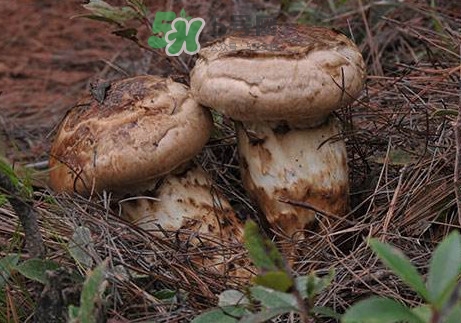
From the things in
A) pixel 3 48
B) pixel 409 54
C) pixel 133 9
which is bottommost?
pixel 3 48

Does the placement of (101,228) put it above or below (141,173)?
below

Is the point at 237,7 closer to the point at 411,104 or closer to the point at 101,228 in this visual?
the point at 411,104

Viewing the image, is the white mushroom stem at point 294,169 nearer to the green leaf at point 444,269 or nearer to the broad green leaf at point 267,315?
the broad green leaf at point 267,315

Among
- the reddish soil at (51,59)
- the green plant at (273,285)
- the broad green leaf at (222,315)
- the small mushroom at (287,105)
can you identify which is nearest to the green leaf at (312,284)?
the green plant at (273,285)

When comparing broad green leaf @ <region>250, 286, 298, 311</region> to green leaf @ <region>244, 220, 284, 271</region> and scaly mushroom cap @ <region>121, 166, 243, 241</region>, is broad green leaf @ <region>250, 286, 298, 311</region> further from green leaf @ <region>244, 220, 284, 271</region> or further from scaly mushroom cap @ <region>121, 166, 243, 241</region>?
scaly mushroom cap @ <region>121, 166, 243, 241</region>

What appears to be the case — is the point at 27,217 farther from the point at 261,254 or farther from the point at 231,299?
the point at 261,254

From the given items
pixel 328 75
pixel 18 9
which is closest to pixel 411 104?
pixel 328 75

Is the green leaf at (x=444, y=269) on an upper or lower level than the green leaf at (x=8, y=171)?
upper
